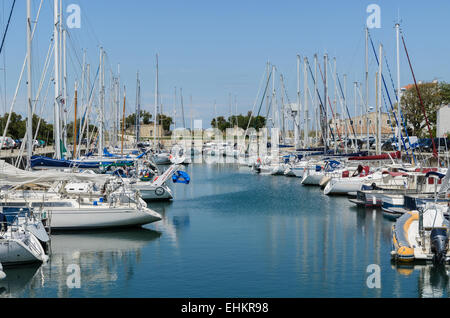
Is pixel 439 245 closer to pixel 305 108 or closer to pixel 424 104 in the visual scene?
pixel 305 108

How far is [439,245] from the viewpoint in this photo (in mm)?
23578

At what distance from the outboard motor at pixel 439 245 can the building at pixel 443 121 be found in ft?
191

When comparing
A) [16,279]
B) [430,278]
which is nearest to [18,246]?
[16,279]

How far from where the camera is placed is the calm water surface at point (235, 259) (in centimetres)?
2116

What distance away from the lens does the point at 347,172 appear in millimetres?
49344

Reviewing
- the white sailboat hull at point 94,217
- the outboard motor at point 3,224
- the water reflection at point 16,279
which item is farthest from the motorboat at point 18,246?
the white sailboat hull at point 94,217

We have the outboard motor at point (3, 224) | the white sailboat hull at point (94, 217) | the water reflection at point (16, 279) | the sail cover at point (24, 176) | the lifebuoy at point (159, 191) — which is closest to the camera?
the water reflection at point (16, 279)

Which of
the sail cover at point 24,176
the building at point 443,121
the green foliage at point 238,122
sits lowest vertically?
the sail cover at point 24,176

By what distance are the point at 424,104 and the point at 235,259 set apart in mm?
67559

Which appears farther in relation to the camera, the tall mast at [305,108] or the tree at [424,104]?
the tree at [424,104]

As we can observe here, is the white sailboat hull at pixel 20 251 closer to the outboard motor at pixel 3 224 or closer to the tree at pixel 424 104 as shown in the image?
the outboard motor at pixel 3 224

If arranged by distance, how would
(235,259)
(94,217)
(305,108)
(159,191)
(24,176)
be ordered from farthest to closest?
(305,108), (159,191), (94,217), (24,176), (235,259)
